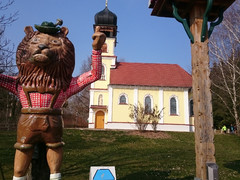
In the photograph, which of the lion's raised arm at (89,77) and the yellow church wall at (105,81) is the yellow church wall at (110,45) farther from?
the lion's raised arm at (89,77)

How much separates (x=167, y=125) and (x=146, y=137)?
21.2 feet

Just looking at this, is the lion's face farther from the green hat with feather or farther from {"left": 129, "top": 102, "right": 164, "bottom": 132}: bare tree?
{"left": 129, "top": 102, "right": 164, "bottom": 132}: bare tree

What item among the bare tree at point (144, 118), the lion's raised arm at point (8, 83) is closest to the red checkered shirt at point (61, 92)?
the lion's raised arm at point (8, 83)

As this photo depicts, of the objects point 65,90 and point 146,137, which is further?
point 146,137

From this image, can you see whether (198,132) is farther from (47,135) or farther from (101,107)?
(101,107)

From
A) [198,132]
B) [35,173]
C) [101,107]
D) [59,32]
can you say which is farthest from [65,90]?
[101,107]

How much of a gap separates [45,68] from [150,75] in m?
21.7

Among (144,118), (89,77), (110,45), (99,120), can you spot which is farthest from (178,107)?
(89,77)

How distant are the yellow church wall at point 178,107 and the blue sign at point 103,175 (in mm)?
20032

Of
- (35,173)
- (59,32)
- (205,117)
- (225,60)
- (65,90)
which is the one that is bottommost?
(35,173)

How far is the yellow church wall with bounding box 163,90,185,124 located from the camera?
21875mm

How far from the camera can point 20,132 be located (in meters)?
2.65

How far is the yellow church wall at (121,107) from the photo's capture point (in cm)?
2157

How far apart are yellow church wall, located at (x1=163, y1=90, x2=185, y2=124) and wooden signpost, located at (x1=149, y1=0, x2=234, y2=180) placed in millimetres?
18794
